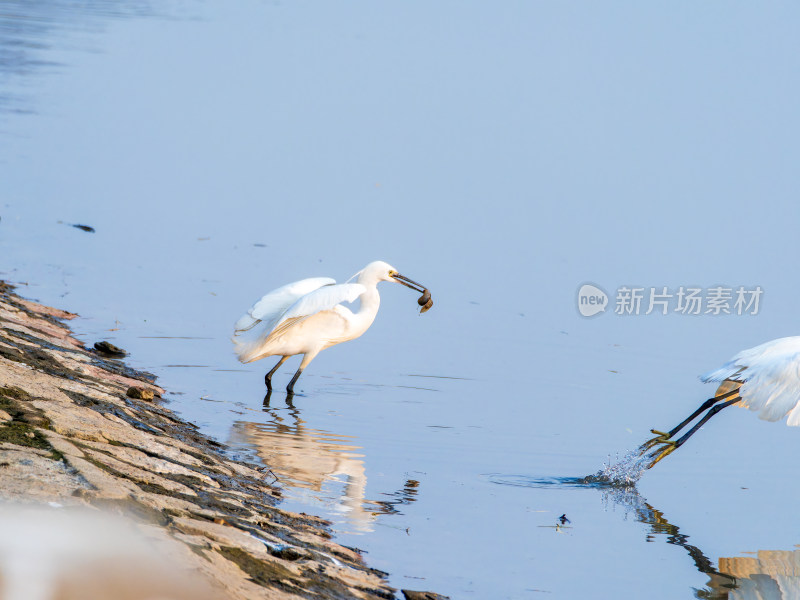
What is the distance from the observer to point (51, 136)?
16.7m

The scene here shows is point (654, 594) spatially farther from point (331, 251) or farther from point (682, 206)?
point (682, 206)

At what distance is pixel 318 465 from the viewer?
694 cm

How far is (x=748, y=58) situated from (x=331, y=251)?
1793 centimetres

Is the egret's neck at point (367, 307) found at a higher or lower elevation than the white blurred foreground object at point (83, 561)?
higher

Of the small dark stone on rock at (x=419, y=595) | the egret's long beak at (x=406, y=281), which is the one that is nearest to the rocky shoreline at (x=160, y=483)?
the small dark stone on rock at (x=419, y=595)

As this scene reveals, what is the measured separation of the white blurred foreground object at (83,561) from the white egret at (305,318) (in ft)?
14.7

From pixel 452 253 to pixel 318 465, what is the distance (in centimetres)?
646

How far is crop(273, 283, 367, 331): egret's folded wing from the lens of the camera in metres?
8.25

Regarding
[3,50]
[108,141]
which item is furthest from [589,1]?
[108,141]

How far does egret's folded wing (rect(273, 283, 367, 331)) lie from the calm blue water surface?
776mm

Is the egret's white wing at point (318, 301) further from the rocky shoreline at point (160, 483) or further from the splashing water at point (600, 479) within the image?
the splashing water at point (600, 479)

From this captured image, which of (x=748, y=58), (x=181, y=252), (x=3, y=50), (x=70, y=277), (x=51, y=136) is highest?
(x=748, y=58)

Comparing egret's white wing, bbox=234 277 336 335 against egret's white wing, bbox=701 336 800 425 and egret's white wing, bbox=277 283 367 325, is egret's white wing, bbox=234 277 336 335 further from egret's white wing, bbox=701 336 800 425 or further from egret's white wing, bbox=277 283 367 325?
egret's white wing, bbox=701 336 800 425

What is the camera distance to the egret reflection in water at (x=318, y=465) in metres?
6.13
